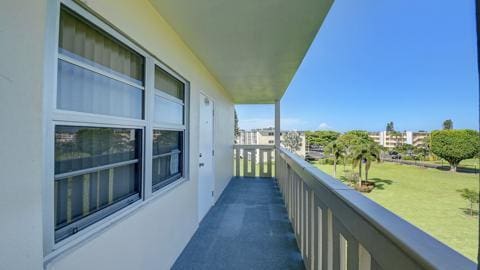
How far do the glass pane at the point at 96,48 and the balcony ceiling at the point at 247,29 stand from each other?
537mm

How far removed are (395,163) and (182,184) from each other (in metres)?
2.06

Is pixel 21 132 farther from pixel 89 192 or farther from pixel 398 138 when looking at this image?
pixel 398 138

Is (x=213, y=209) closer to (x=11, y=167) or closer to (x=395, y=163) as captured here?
(x=395, y=163)

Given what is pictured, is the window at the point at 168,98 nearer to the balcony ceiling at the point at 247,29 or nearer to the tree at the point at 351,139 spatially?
the balcony ceiling at the point at 247,29

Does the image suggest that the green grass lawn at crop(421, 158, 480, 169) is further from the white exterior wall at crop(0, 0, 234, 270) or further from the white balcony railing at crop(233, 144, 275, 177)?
the white balcony railing at crop(233, 144, 275, 177)

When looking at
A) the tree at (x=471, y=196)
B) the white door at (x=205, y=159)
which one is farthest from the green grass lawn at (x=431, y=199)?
the white door at (x=205, y=159)

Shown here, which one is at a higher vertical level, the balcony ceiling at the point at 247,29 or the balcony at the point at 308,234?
the balcony ceiling at the point at 247,29

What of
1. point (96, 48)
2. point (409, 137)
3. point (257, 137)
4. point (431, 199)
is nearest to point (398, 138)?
point (409, 137)

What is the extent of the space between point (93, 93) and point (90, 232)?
0.74m

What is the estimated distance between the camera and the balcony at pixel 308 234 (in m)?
0.66

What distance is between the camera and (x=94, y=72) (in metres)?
1.33

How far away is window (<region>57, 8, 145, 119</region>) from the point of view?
3.70ft

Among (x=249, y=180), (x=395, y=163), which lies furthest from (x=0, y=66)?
(x=249, y=180)

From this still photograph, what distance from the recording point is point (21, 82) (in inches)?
32.2
